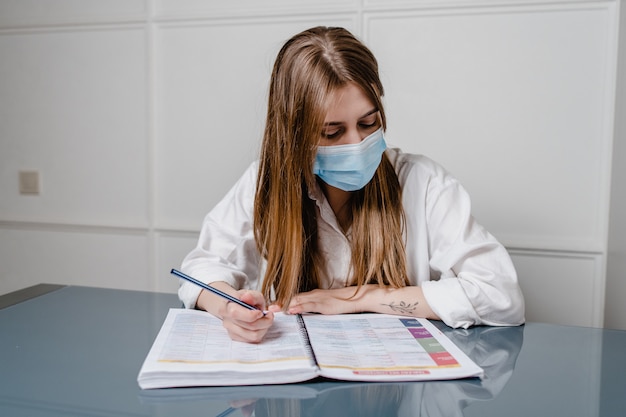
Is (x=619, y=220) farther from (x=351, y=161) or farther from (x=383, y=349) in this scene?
(x=383, y=349)

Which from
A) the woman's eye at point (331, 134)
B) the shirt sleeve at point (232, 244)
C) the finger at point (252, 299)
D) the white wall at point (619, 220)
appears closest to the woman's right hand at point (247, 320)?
the finger at point (252, 299)

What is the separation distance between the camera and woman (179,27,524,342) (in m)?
1.08

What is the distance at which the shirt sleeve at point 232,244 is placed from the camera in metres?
1.23

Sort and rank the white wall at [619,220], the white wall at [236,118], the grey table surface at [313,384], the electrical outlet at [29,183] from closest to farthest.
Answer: the grey table surface at [313,384]
the white wall at [619,220]
the white wall at [236,118]
the electrical outlet at [29,183]

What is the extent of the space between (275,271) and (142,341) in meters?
0.36

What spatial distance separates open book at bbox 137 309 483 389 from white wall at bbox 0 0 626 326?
3.35ft

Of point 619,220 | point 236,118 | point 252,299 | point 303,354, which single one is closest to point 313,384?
point 303,354

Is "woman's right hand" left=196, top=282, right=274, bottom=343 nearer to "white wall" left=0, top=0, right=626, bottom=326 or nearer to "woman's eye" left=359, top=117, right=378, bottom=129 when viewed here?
"woman's eye" left=359, top=117, right=378, bottom=129

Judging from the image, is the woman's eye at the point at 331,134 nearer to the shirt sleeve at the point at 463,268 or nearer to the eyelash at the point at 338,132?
the eyelash at the point at 338,132

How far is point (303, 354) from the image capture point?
812 mm

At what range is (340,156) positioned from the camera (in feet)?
3.77

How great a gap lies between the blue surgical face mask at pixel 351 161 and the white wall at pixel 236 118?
79cm

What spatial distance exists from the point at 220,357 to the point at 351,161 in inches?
19.9

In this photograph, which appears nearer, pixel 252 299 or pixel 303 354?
pixel 303 354
